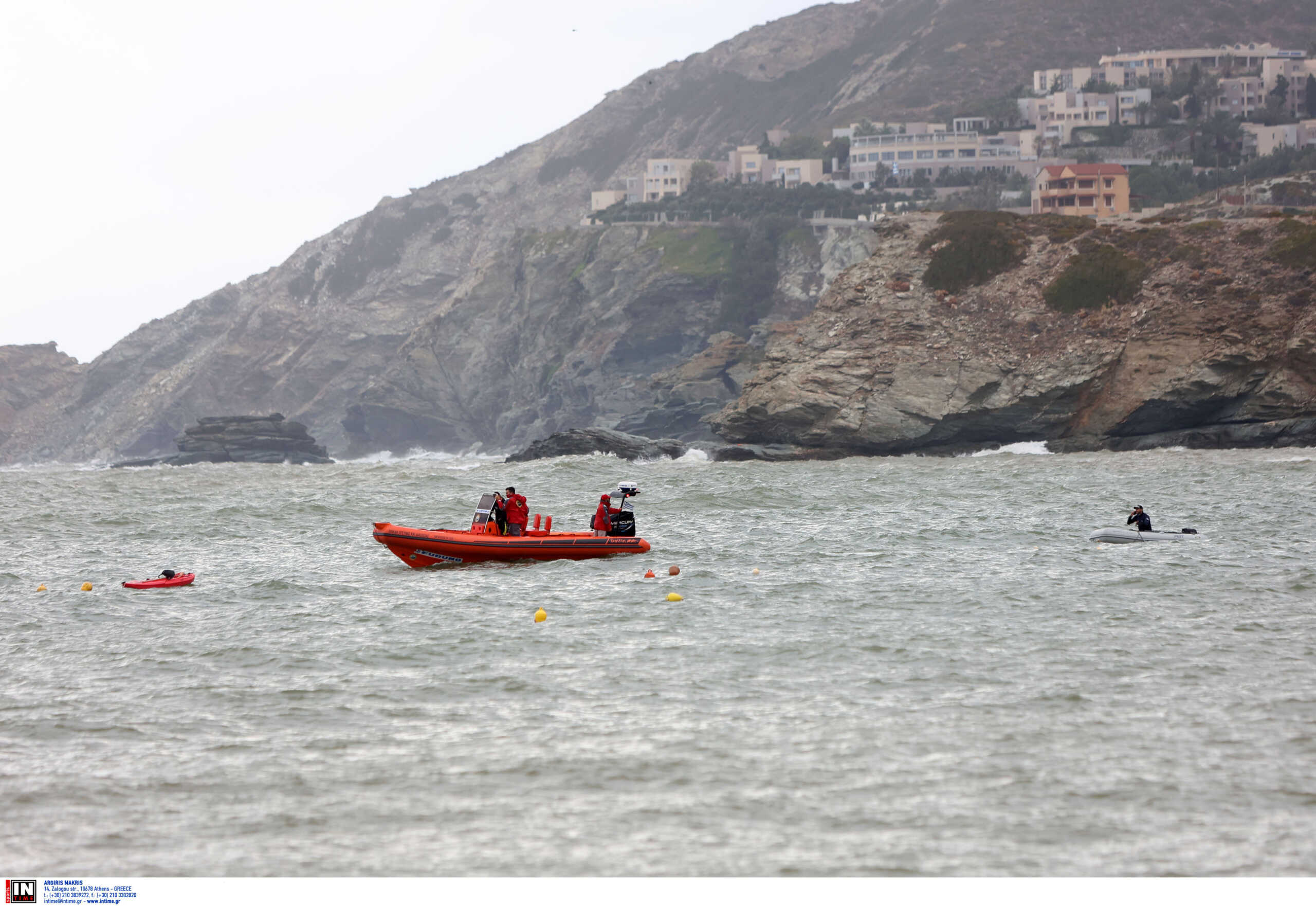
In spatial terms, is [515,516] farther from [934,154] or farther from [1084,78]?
[1084,78]

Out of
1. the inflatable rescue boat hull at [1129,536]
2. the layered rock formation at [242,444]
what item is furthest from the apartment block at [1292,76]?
the inflatable rescue boat hull at [1129,536]

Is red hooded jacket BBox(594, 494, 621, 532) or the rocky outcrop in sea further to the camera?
the rocky outcrop in sea

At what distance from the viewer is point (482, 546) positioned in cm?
2830

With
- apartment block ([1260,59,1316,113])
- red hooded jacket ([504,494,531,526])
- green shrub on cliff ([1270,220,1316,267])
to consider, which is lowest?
red hooded jacket ([504,494,531,526])

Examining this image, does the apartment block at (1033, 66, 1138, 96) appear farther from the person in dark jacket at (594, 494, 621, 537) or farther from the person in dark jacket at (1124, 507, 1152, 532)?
the person in dark jacket at (594, 494, 621, 537)

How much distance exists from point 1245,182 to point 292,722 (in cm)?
12282

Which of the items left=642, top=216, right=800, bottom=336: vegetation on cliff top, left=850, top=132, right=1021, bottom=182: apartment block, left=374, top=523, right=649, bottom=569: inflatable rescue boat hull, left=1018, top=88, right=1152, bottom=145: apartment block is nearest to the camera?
left=374, top=523, right=649, bottom=569: inflatable rescue boat hull

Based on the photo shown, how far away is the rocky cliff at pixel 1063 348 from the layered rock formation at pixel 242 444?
193 feet

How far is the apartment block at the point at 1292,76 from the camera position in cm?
15450

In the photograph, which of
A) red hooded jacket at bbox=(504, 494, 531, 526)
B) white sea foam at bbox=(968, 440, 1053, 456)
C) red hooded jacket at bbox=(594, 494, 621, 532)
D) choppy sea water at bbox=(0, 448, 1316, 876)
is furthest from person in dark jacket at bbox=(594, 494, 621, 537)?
A: white sea foam at bbox=(968, 440, 1053, 456)

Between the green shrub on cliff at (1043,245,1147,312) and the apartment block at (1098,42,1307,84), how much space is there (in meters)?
104

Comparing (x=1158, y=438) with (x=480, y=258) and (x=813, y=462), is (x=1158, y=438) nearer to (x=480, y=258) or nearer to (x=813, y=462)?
(x=813, y=462)

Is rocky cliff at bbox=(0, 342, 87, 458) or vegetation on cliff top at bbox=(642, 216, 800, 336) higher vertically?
vegetation on cliff top at bbox=(642, 216, 800, 336)

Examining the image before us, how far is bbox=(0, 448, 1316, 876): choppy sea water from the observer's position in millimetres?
11047
